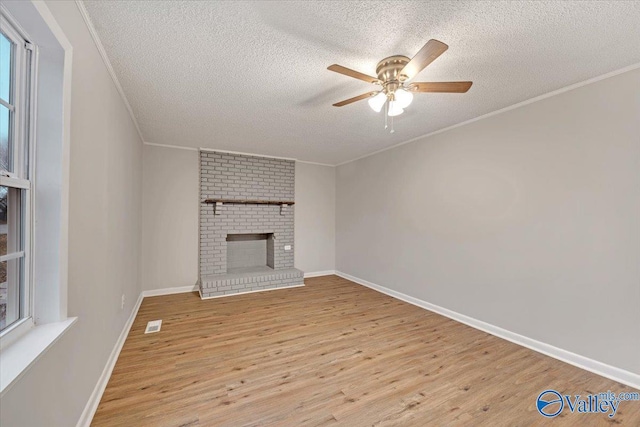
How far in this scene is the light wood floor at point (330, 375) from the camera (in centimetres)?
168

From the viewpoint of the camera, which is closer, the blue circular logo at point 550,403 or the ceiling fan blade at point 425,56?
the ceiling fan blade at point 425,56

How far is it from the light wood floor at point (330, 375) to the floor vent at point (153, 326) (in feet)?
0.22

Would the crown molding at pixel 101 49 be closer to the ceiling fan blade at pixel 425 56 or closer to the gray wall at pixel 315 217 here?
the ceiling fan blade at pixel 425 56

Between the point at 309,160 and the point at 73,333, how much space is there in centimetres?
447

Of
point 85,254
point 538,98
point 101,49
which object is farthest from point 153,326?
point 538,98

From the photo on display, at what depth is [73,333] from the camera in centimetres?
133

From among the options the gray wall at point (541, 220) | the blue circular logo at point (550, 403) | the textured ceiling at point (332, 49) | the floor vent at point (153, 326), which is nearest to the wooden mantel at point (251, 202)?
the textured ceiling at point (332, 49)

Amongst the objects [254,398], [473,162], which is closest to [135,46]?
[254,398]

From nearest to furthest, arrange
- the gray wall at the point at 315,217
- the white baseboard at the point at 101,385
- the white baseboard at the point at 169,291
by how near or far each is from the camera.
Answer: the white baseboard at the point at 101,385 < the white baseboard at the point at 169,291 < the gray wall at the point at 315,217

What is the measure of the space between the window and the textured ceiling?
0.63m

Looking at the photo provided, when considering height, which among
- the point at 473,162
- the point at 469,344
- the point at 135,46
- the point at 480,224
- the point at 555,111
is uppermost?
the point at 135,46

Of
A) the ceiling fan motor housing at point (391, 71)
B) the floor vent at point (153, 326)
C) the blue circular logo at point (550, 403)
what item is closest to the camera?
the blue circular logo at point (550, 403)

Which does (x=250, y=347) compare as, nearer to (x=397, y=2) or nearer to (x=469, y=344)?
(x=469, y=344)

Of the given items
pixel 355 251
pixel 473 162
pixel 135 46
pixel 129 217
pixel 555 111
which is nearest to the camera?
pixel 135 46
